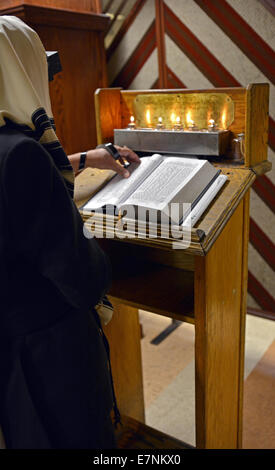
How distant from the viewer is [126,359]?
2.18 metres

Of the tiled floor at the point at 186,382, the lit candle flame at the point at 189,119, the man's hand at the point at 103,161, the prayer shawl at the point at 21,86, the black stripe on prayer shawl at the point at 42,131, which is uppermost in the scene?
the prayer shawl at the point at 21,86

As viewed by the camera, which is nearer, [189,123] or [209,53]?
[189,123]

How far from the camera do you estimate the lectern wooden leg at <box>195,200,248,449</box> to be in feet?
4.66

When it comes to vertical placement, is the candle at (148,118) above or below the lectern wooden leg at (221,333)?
above

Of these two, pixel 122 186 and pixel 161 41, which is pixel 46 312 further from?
pixel 161 41

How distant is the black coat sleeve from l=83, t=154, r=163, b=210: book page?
1.44 ft

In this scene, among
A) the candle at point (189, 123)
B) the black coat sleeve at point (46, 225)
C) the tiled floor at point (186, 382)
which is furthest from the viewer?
the tiled floor at point (186, 382)

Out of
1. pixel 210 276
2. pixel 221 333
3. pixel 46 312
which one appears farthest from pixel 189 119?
pixel 46 312

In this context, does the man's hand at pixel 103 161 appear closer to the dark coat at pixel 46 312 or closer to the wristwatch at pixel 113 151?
the wristwatch at pixel 113 151

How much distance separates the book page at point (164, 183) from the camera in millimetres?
1362

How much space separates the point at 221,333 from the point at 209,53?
191 cm

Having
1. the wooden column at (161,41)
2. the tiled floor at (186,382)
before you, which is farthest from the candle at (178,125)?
the tiled floor at (186,382)

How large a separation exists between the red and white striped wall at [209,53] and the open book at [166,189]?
4.47ft
